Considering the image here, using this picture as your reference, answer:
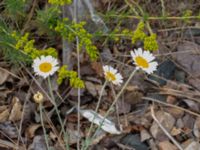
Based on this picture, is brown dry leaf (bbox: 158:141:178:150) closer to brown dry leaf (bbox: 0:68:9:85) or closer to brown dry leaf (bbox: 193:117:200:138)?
brown dry leaf (bbox: 193:117:200:138)

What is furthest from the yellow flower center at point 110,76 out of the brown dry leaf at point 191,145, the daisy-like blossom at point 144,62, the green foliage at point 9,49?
the brown dry leaf at point 191,145

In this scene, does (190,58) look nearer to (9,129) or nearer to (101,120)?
(101,120)

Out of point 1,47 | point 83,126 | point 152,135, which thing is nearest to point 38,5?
point 1,47

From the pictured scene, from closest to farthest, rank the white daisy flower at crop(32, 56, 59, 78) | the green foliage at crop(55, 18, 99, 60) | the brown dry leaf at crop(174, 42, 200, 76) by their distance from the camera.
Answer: the white daisy flower at crop(32, 56, 59, 78)
the green foliage at crop(55, 18, 99, 60)
the brown dry leaf at crop(174, 42, 200, 76)

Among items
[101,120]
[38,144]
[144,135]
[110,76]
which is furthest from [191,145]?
[38,144]

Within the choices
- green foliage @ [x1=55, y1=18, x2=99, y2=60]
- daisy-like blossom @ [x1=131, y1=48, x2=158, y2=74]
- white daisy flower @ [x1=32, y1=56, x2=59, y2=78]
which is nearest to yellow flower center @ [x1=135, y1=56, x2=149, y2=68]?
daisy-like blossom @ [x1=131, y1=48, x2=158, y2=74]
